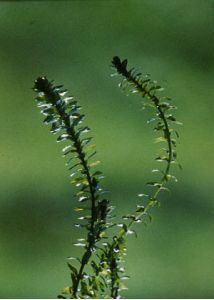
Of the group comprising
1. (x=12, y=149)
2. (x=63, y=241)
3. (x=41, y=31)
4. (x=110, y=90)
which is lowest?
(x=63, y=241)

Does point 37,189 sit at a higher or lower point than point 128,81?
higher

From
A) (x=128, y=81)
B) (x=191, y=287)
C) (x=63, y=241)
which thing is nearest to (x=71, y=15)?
(x=63, y=241)

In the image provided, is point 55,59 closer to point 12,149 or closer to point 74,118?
point 12,149

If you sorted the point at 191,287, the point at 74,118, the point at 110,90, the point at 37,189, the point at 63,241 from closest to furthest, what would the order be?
the point at 74,118, the point at 191,287, the point at 63,241, the point at 37,189, the point at 110,90

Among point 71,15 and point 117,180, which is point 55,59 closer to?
point 71,15

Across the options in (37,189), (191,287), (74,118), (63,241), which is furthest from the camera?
(37,189)

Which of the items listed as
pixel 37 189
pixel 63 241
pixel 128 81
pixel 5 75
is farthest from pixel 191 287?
pixel 5 75

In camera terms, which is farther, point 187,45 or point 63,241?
point 187,45
